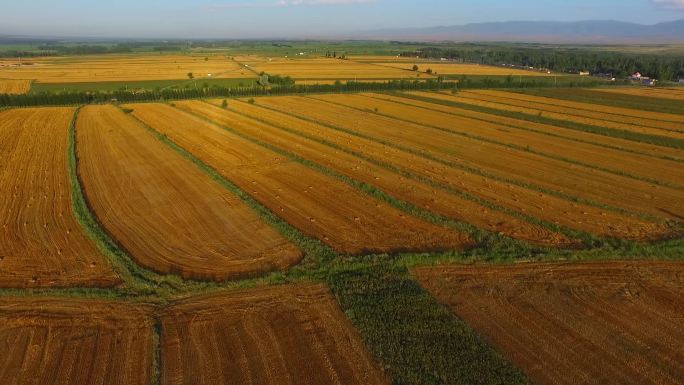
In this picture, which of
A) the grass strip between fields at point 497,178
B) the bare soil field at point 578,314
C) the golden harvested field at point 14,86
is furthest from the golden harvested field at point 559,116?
the golden harvested field at point 14,86

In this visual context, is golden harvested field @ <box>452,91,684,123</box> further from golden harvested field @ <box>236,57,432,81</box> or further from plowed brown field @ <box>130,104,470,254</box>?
plowed brown field @ <box>130,104,470,254</box>

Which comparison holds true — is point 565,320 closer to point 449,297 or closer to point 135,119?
point 449,297

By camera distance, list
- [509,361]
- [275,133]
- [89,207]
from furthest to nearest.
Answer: [275,133] < [89,207] < [509,361]

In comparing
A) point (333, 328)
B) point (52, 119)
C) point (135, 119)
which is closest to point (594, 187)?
point (333, 328)

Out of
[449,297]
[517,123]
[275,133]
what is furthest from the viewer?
[517,123]

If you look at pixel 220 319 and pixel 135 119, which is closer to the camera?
pixel 220 319

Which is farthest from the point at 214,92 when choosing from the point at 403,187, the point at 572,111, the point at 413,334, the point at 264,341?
the point at 413,334
